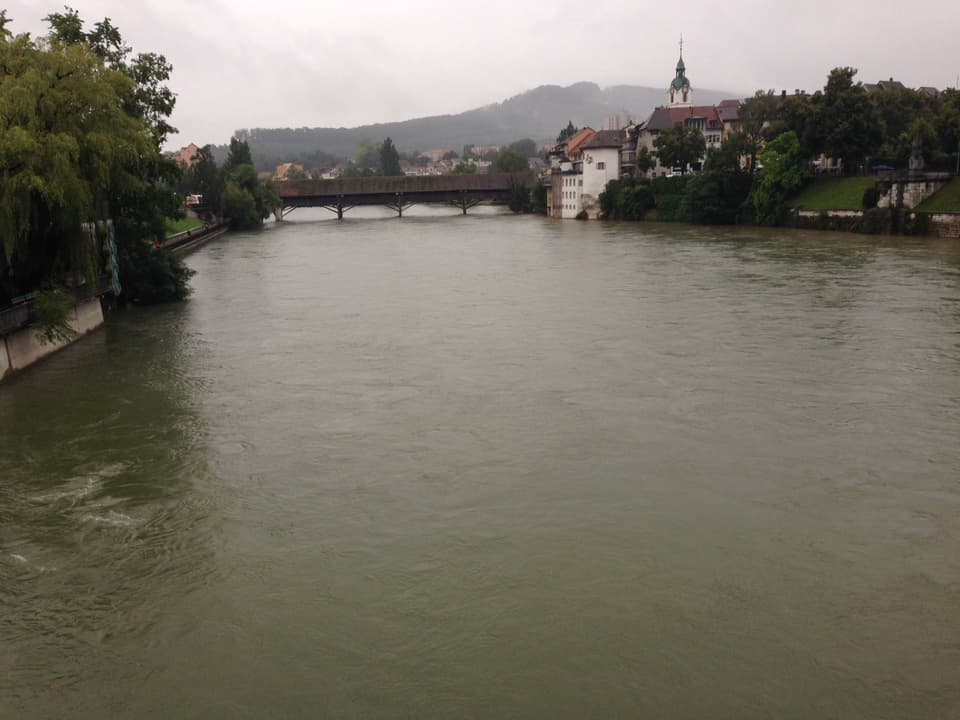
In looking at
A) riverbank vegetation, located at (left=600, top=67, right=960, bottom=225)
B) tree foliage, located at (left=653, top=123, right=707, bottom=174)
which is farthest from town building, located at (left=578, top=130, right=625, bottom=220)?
riverbank vegetation, located at (left=600, top=67, right=960, bottom=225)

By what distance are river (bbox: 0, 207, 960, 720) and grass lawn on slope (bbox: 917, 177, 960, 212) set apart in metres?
24.2

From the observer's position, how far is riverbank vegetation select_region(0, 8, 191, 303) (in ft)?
57.8

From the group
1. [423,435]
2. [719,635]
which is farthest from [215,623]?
[423,435]

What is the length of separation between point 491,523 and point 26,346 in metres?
13.1

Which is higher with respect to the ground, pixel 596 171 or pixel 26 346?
pixel 596 171

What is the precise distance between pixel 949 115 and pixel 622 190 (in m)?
25.9

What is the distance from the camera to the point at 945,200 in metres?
42.8

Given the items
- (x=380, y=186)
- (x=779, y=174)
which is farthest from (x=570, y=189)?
(x=779, y=174)

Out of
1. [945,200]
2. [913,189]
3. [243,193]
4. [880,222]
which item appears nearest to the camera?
[945,200]

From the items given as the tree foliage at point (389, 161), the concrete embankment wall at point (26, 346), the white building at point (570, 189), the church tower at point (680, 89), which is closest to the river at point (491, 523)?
the concrete embankment wall at point (26, 346)

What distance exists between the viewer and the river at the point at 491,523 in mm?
7395

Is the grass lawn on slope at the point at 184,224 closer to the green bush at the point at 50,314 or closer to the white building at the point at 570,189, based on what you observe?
the white building at the point at 570,189

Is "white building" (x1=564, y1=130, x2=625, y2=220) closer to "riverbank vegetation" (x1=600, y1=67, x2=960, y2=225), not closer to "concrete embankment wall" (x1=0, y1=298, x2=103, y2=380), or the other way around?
"riverbank vegetation" (x1=600, y1=67, x2=960, y2=225)

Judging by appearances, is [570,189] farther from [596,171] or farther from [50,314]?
[50,314]
